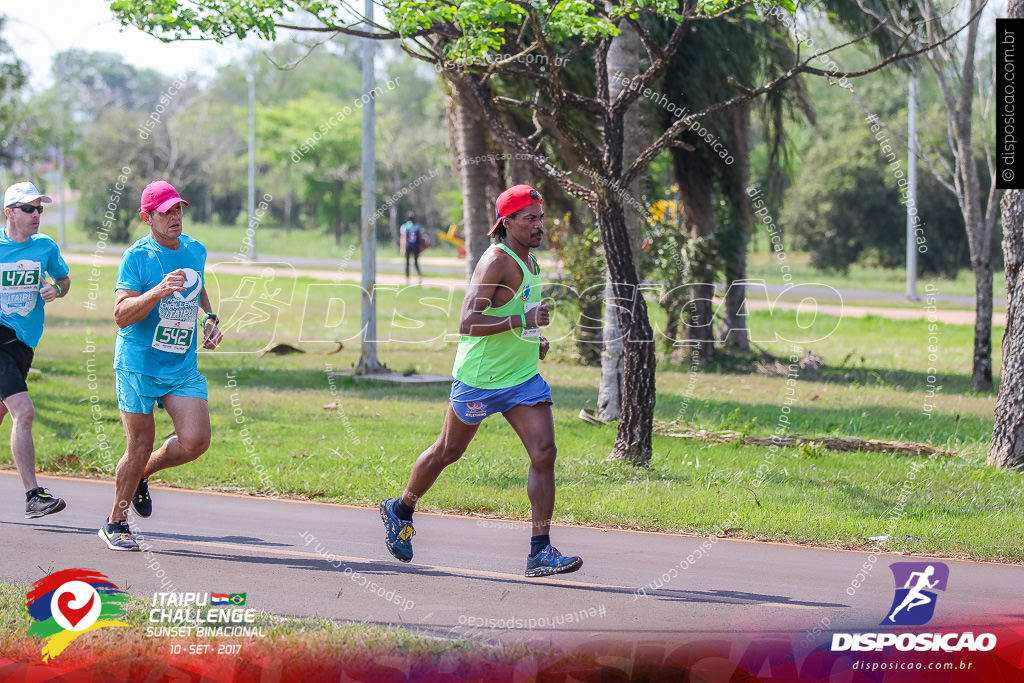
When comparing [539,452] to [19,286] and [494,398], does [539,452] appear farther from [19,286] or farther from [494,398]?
[19,286]

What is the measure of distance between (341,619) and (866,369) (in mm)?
13284

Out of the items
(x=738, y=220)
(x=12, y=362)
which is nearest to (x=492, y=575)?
(x=12, y=362)

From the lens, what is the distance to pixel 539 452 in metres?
5.86

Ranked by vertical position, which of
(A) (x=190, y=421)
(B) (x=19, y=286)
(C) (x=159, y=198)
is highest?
(C) (x=159, y=198)

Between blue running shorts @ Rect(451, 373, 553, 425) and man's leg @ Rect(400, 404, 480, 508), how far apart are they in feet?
0.21

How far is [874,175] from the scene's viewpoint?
39.8 metres

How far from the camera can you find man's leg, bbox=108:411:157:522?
6.27 m

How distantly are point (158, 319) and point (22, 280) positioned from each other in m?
1.54

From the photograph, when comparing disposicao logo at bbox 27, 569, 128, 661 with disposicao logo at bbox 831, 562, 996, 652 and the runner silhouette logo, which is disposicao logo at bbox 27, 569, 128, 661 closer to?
disposicao logo at bbox 831, 562, 996, 652

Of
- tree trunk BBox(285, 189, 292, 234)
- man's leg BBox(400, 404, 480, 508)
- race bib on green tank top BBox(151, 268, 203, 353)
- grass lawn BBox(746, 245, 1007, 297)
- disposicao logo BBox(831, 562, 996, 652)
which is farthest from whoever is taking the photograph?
tree trunk BBox(285, 189, 292, 234)

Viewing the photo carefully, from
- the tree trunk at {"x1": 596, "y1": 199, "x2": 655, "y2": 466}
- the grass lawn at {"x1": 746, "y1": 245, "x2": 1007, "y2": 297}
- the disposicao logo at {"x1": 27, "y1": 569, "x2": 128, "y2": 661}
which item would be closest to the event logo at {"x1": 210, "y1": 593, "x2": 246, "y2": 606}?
the disposicao logo at {"x1": 27, "y1": 569, "x2": 128, "y2": 661}

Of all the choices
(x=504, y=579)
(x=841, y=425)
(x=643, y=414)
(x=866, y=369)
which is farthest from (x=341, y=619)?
(x=866, y=369)

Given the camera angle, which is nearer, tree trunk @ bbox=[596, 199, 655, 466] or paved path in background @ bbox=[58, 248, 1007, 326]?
tree trunk @ bbox=[596, 199, 655, 466]

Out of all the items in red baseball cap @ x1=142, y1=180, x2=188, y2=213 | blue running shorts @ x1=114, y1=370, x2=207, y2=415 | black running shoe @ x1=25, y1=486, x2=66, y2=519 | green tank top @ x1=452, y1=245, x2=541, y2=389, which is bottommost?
black running shoe @ x1=25, y1=486, x2=66, y2=519
